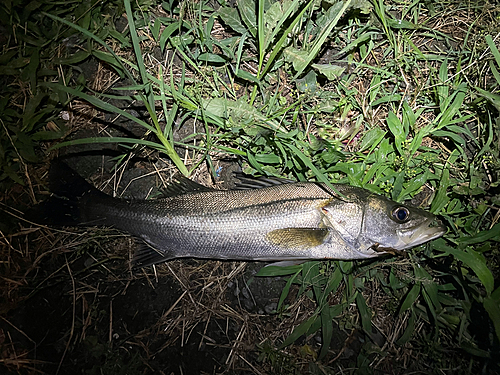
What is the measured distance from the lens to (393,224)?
283cm

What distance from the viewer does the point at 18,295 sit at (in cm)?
340

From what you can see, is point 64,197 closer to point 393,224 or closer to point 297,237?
point 297,237

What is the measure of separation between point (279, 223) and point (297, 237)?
208 millimetres

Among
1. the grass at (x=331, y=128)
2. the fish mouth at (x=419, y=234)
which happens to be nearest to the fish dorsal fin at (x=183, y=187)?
the grass at (x=331, y=128)

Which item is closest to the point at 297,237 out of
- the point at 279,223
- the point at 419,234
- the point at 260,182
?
the point at 279,223

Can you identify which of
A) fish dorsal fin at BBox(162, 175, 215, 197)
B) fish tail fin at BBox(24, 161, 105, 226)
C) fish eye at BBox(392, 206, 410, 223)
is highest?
fish eye at BBox(392, 206, 410, 223)

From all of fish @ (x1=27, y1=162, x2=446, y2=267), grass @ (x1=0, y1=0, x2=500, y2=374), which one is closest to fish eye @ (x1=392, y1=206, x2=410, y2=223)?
fish @ (x1=27, y1=162, x2=446, y2=267)

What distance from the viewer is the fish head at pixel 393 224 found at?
2.81 m

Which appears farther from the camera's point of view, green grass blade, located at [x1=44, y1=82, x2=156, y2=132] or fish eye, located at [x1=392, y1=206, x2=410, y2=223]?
fish eye, located at [x1=392, y1=206, x2=410, y2=223]

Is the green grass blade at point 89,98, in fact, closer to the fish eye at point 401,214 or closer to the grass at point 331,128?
the grass at point 331,128

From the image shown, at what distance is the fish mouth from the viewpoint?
2.78 m

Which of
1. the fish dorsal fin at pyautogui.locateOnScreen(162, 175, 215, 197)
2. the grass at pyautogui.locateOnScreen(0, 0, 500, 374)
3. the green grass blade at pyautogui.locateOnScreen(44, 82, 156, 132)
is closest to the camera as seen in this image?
the green grass blade at pyautogui.locateOnScreen(44, 82, 156, 132)

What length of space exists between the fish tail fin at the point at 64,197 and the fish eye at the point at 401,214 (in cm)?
284

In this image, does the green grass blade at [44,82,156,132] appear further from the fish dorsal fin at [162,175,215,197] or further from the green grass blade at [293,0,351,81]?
the green grass blade at [293,0,351,81]
